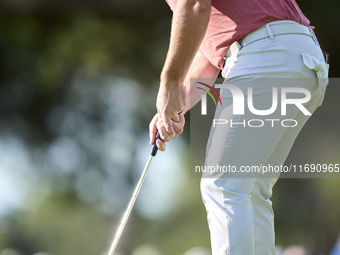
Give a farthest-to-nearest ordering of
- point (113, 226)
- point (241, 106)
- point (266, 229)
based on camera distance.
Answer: point (113, 226) < point (266, 229) < point (241, 106)

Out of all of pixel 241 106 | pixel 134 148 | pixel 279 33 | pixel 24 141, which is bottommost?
pixel 134 148

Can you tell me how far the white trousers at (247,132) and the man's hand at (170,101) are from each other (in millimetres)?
110

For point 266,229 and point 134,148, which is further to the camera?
point 134,148

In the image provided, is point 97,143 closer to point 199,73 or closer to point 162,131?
point 199,73

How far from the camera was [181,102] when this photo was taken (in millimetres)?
1244

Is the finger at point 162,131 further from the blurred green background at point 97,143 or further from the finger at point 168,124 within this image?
the blurred green background at point 97,143

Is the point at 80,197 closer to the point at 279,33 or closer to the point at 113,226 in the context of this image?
the point at 113,226

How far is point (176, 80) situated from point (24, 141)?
7.26 ft

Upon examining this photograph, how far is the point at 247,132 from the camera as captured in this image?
1.16 meters

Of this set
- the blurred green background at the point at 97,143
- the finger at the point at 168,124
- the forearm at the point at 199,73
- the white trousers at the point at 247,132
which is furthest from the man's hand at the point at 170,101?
the blurred green background at the point at 97,143

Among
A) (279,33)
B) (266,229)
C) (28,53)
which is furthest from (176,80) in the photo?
(28,53)

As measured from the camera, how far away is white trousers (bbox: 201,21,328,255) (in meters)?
1.12

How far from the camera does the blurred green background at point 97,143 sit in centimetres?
304

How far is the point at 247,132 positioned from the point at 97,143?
82.4 inches
